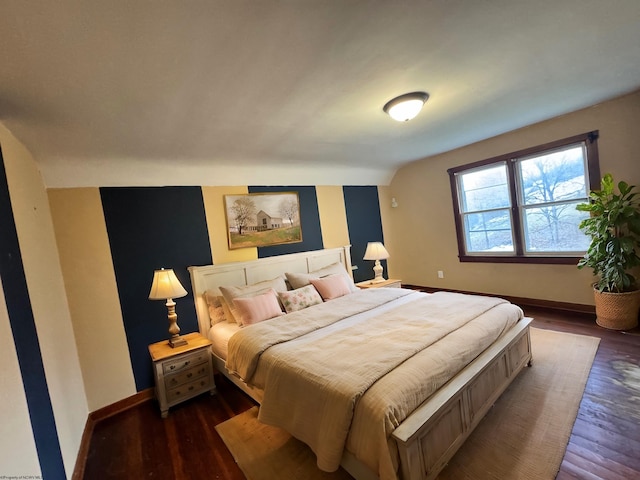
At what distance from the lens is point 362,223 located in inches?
191

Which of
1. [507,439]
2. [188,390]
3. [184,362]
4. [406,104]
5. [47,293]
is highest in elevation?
[406,104]

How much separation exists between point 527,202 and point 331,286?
9.44ft

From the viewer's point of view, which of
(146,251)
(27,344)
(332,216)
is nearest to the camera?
(27,344)

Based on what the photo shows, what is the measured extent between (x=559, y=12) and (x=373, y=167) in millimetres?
3223

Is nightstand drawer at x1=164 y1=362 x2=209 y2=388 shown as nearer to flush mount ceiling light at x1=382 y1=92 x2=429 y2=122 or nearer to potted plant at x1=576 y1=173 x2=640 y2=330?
flush mount ceiling light at x1=382 y1=92 x2=429 y2=122

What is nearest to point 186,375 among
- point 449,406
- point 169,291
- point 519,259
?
point 169,291

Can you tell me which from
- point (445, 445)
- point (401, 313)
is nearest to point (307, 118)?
point (401, 313)

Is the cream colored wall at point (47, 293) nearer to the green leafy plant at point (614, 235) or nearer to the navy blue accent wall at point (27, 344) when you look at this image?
the navy blue accent wall at point (27, 344)

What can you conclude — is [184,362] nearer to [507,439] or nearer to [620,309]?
[507,439]

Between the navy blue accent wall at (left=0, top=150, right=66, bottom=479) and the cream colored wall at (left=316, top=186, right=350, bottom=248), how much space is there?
322cm

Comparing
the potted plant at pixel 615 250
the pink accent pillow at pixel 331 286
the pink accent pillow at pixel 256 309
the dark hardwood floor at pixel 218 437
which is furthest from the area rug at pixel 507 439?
the pink accent pillow at pixel 331 286

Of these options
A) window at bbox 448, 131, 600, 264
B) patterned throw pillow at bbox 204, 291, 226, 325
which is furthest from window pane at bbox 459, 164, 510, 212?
patterned throw pillow at bbox 204, 291, 226, 325

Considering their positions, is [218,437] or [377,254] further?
[377,254]

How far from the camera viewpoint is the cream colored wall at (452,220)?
299 cm
